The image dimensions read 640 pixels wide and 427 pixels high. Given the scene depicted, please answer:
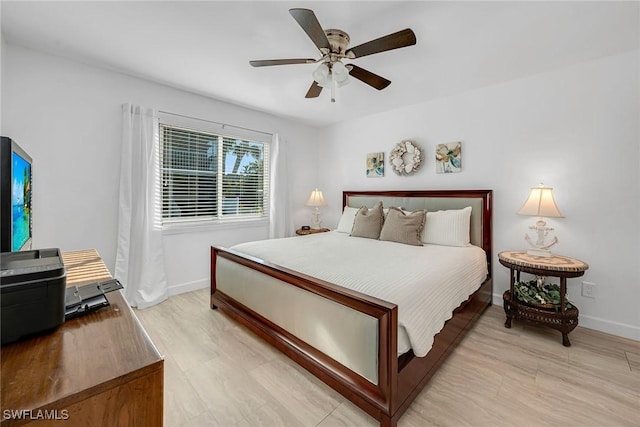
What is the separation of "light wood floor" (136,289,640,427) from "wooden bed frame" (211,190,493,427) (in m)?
0.09

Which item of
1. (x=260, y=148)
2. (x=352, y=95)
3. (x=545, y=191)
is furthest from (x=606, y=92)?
(x=260, y=148)

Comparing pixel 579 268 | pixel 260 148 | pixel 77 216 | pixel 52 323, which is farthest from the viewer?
pixel 260 148

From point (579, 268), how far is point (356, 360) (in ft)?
6.66

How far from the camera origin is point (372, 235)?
3.36 metres

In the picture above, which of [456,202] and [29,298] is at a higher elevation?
[456,202]

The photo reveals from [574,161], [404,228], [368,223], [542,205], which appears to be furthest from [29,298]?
[574,161]

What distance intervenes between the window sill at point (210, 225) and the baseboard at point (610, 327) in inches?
152

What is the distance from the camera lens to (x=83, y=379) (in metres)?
0.66

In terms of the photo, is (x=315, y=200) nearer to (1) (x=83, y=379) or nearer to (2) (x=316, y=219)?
(2) (x=316, y=219)

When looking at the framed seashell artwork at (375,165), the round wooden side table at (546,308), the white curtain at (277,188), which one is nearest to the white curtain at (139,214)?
the white curtain at (277,188)

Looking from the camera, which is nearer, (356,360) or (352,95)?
(356,360)

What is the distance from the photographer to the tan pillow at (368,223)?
133 inches

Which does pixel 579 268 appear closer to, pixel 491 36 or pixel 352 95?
pixel 491 36

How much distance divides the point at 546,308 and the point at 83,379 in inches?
121
